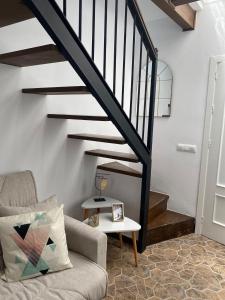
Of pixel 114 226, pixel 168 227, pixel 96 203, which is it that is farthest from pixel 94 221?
pixel 168 227

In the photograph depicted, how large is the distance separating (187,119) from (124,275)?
1923 mm

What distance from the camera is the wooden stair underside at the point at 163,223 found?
9.29 ft

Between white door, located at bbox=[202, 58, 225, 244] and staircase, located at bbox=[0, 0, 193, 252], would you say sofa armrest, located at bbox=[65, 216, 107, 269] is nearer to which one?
staircase, located at bbox=[0, 0, 193, 252]

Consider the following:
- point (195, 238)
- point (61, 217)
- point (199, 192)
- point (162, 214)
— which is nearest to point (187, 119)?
point (199, 192)

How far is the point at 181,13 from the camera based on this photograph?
273 centimetres

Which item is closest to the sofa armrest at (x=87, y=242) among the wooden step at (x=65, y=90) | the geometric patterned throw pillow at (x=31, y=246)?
the geometric patterned throw pillow at (x=31, y=246)

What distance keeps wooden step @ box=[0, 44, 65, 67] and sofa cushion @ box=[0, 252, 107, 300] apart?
1347mm

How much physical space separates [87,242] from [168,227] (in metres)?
1.41

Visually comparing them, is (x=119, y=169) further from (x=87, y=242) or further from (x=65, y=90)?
(x=65, y=90)

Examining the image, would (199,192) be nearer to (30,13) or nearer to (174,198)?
(174,198)

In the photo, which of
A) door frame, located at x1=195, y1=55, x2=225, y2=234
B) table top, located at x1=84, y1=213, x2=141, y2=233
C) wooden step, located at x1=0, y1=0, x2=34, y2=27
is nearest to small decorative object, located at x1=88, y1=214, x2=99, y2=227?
table top, located at x1=84, y1=213, x2=141, y2=233

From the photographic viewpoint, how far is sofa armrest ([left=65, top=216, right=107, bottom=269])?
5.74 ft

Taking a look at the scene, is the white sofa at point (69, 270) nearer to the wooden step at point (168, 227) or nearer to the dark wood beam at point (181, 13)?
the wooden step at point (168, 227)

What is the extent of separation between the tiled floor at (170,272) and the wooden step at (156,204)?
35cm
